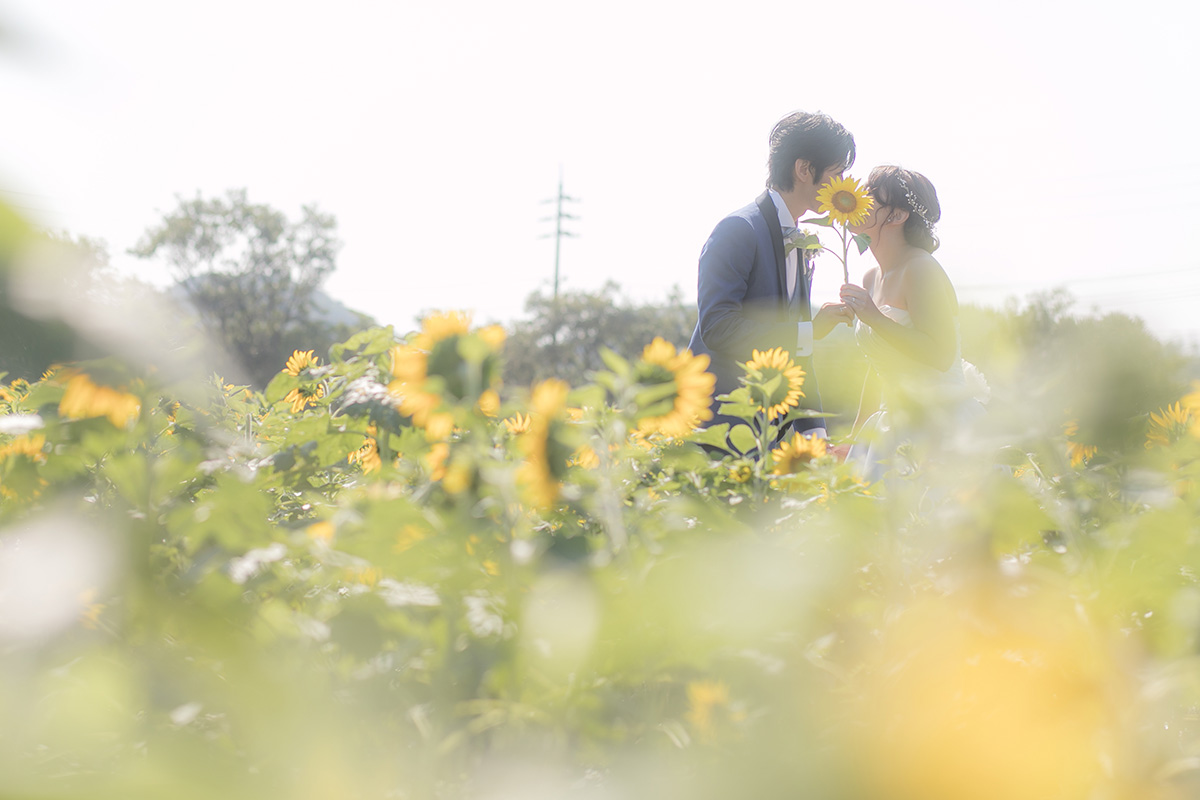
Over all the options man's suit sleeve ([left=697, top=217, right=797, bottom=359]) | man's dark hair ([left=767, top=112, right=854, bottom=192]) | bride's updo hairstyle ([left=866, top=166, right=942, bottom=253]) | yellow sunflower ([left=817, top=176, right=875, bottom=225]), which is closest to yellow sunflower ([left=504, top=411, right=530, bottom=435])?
man's suit sleeve ([left=697, top=217, right=797, bottom=359])

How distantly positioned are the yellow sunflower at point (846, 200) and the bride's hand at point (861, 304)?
0.20 m

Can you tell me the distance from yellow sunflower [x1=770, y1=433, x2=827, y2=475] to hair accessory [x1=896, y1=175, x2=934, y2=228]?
2.19 metres

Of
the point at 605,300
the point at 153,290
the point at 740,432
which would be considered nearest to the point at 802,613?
the point at 740,432

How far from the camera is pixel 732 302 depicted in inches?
109

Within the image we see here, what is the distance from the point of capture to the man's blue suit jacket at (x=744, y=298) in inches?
102

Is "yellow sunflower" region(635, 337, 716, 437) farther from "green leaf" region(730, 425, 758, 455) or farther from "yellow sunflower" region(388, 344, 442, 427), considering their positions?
"yellow sunflower" region(388, 344, 442, 427)

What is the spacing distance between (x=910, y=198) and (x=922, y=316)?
562 mm

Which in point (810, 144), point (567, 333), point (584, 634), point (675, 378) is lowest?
point (567, 333)

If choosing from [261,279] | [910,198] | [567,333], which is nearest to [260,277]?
[261,279]

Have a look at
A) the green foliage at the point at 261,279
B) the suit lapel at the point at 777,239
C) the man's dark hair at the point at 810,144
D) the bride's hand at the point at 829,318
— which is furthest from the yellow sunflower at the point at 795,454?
the green foliage at the point at 261,279

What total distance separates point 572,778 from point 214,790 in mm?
298

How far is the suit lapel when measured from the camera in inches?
116

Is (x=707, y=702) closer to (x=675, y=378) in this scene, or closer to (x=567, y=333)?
(x=675, y=378)

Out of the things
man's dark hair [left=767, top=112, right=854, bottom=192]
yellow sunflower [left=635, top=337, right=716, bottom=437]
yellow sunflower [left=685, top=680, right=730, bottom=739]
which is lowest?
yellow sunflower [left=685, top=680, right=730, bottom=739]
